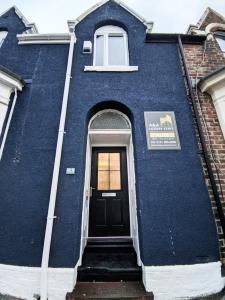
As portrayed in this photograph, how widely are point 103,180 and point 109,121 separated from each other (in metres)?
1.61

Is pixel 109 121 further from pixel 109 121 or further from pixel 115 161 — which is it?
pixel 115 161

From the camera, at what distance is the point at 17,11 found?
22.2ft

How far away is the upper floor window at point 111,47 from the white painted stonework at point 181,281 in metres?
5.32

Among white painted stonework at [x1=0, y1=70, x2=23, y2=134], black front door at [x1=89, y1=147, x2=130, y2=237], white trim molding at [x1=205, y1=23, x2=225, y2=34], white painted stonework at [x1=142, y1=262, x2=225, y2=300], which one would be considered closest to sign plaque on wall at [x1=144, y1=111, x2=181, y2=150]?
black front door at [x1=89, y1=147, x2=130, y2=237]

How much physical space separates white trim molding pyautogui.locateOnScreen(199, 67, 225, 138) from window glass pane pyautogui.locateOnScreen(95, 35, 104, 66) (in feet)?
9.87

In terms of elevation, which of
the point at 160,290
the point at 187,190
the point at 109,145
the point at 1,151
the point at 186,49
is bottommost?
the point at 160,290

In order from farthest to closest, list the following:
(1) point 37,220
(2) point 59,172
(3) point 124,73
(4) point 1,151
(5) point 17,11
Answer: (5) point 17,11
(3) point 124,73
(4) point 1,151
(2) point 59,172
(1) point 37,220

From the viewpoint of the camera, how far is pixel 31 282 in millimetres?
3379

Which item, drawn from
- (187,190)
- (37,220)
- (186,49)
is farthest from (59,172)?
(186,49)

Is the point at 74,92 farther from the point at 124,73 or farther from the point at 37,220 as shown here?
the point at 37,220

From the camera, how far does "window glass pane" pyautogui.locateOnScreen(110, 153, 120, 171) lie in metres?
5.15

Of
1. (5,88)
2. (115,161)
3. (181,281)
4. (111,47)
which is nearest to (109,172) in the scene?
(115,161)

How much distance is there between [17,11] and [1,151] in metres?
5.66

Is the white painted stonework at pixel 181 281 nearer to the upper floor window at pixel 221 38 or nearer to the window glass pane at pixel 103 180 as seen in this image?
the window glass pane at pixel 103 180
